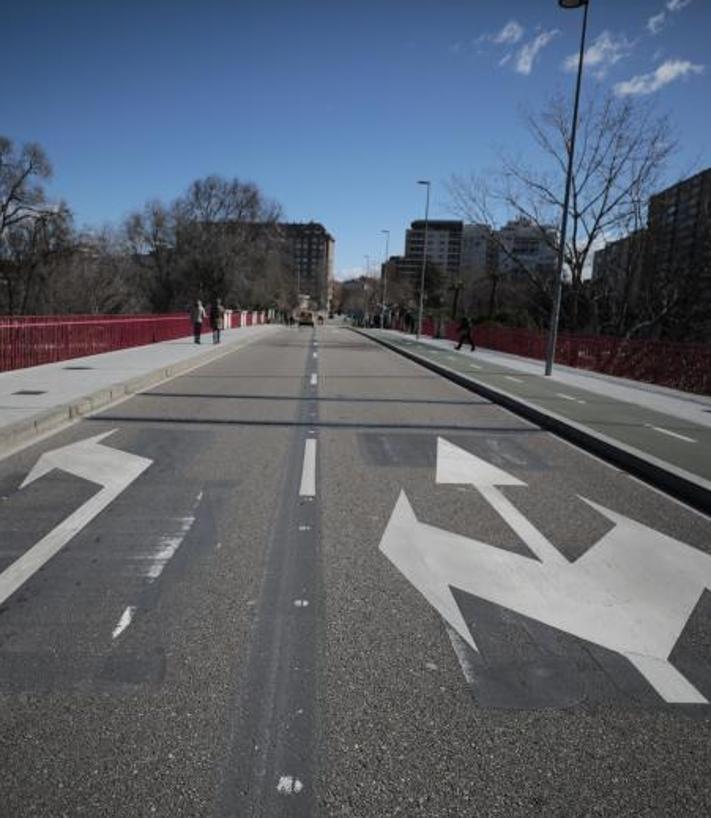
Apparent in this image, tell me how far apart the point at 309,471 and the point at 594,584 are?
3433mm

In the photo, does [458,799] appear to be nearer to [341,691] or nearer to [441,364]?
[341,691]

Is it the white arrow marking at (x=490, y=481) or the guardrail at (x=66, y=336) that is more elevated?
the guardrail at (x=66, y=336)

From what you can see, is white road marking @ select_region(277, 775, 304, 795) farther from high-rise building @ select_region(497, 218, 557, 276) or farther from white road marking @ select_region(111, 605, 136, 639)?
high-rise building @ select_region(497, 218, 557, 276)

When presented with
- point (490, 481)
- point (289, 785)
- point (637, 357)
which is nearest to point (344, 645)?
point (289, 785)

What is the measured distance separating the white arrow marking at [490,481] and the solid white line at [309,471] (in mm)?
1343

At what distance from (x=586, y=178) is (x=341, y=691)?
39.9 meters

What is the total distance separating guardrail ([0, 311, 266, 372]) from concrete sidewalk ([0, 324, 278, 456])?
308mm

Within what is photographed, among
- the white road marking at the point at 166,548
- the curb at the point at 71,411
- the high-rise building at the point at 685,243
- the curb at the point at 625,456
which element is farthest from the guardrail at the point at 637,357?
the white road marking at the point at 166,548

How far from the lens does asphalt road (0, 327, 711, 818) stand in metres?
2.37

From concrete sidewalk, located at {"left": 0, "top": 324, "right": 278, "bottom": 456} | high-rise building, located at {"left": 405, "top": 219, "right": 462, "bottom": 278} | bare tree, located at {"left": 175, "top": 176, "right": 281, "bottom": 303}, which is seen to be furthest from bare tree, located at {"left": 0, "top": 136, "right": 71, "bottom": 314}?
high-rise building, located at {"left": 405, "top": 219, "right": 462, "bottom": 278}

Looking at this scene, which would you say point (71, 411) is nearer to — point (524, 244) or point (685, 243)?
point (685, 243)

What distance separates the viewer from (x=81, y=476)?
643cm

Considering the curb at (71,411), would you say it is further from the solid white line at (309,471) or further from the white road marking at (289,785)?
the white road marking at (289,785)

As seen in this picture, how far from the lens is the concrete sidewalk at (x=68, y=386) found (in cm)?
842
